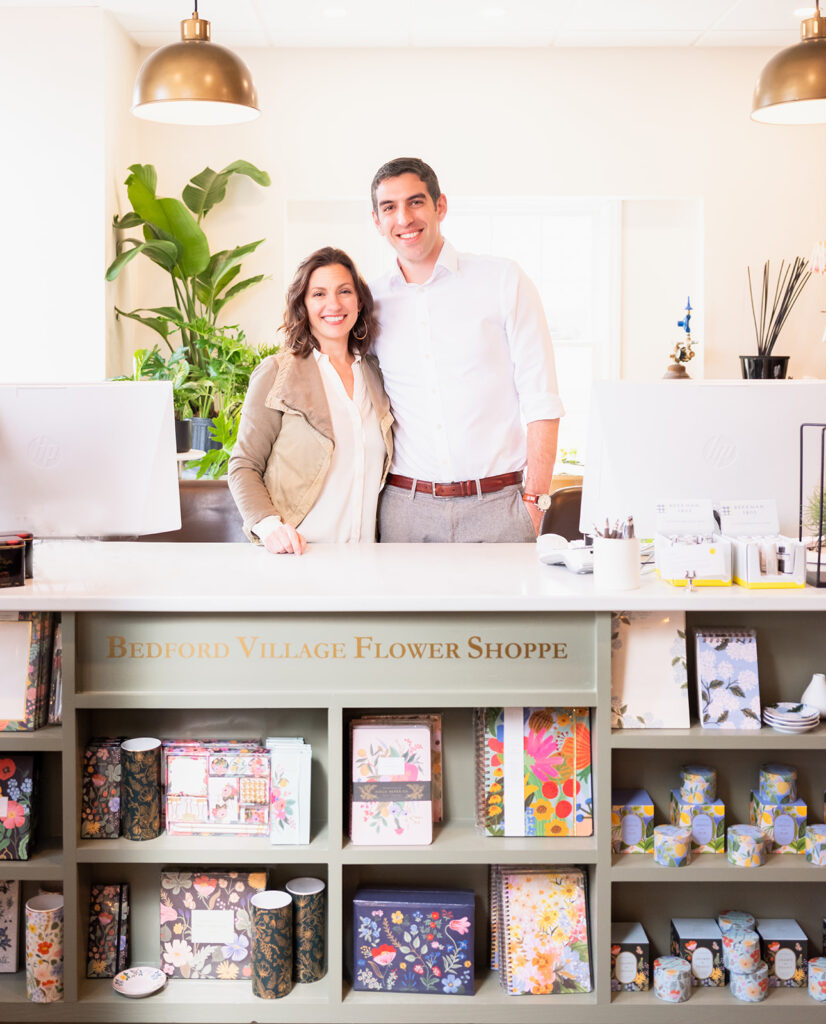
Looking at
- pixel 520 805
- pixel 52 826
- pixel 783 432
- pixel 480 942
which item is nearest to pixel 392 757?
pixel 520 805

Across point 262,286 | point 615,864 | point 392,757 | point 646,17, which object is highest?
point 646,17

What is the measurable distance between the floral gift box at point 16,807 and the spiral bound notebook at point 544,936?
2.84 feet

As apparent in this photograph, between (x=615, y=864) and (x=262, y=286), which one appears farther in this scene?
(x=262, y=286)

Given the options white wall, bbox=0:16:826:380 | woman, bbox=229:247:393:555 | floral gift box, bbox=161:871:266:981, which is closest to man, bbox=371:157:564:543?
woman, bbox=229:247:393:555

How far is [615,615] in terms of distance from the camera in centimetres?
184

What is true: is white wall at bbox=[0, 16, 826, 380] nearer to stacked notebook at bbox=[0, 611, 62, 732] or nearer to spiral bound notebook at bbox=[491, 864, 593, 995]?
stacked notebook at bbox=[0, 611, 62, 732]

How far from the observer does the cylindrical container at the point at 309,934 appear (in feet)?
5.83

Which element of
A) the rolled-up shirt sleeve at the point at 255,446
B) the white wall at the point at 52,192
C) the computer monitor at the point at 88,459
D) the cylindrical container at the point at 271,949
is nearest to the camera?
the cylindrical container at the point at 271,949

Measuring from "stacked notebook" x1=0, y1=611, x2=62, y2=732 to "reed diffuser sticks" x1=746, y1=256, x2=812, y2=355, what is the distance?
4.53m

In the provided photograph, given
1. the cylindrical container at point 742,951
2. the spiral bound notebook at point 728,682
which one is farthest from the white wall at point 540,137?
the cylindrical container at point 742,951

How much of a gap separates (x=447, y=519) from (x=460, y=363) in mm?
421

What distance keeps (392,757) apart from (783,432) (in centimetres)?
102

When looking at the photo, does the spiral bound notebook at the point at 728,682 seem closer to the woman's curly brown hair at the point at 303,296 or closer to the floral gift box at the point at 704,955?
the floral gift box at the point at 704,955

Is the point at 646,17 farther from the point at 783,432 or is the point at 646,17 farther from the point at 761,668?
the point at 761,668
